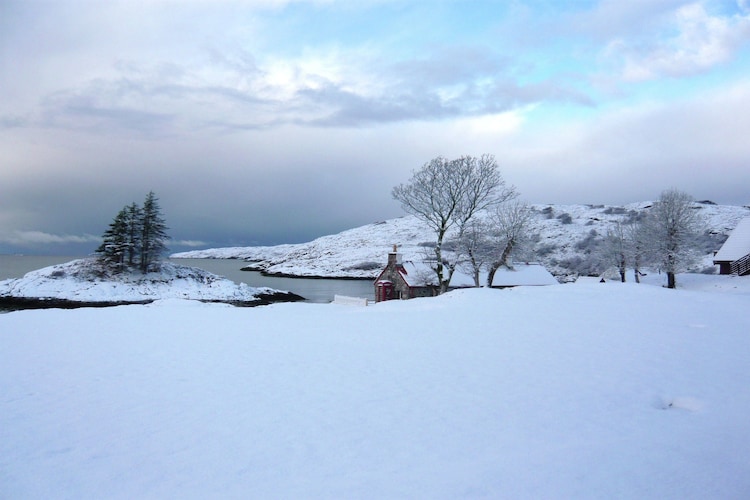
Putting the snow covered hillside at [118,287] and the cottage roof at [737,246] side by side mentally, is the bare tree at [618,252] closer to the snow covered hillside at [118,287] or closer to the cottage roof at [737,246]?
the cottage roof at [737,246]

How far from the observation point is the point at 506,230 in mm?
41438

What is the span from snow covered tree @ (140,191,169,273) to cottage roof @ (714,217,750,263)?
85990 millimetres

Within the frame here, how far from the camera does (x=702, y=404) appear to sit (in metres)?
8.13

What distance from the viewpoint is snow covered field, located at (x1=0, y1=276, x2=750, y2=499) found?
5.79 metres

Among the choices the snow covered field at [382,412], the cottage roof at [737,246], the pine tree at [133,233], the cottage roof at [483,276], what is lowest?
the snow covered field at [382,412]

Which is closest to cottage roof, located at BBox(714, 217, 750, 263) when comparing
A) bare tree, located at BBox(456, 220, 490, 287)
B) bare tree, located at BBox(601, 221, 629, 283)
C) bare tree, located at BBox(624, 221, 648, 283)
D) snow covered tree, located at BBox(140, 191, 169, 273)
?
bare tree, located at BBox(624, 221, 648, 283)

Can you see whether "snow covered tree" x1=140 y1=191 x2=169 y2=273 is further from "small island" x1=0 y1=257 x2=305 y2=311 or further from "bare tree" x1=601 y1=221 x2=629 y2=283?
"bare tree" x1=601 y1=221 x2=629 y2=283

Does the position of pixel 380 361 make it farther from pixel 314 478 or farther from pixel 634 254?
pixel 634 254

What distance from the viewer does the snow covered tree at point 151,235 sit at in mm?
76188

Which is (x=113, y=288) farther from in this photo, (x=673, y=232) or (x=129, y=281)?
(x=673, y=232)

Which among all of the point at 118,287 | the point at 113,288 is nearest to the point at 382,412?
the point at 113,288

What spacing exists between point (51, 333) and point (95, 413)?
9366 mm

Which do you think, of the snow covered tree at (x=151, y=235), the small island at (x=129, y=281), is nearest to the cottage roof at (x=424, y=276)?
the small island at (x=129, y=281)

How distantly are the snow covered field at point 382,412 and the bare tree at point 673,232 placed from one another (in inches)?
1442
